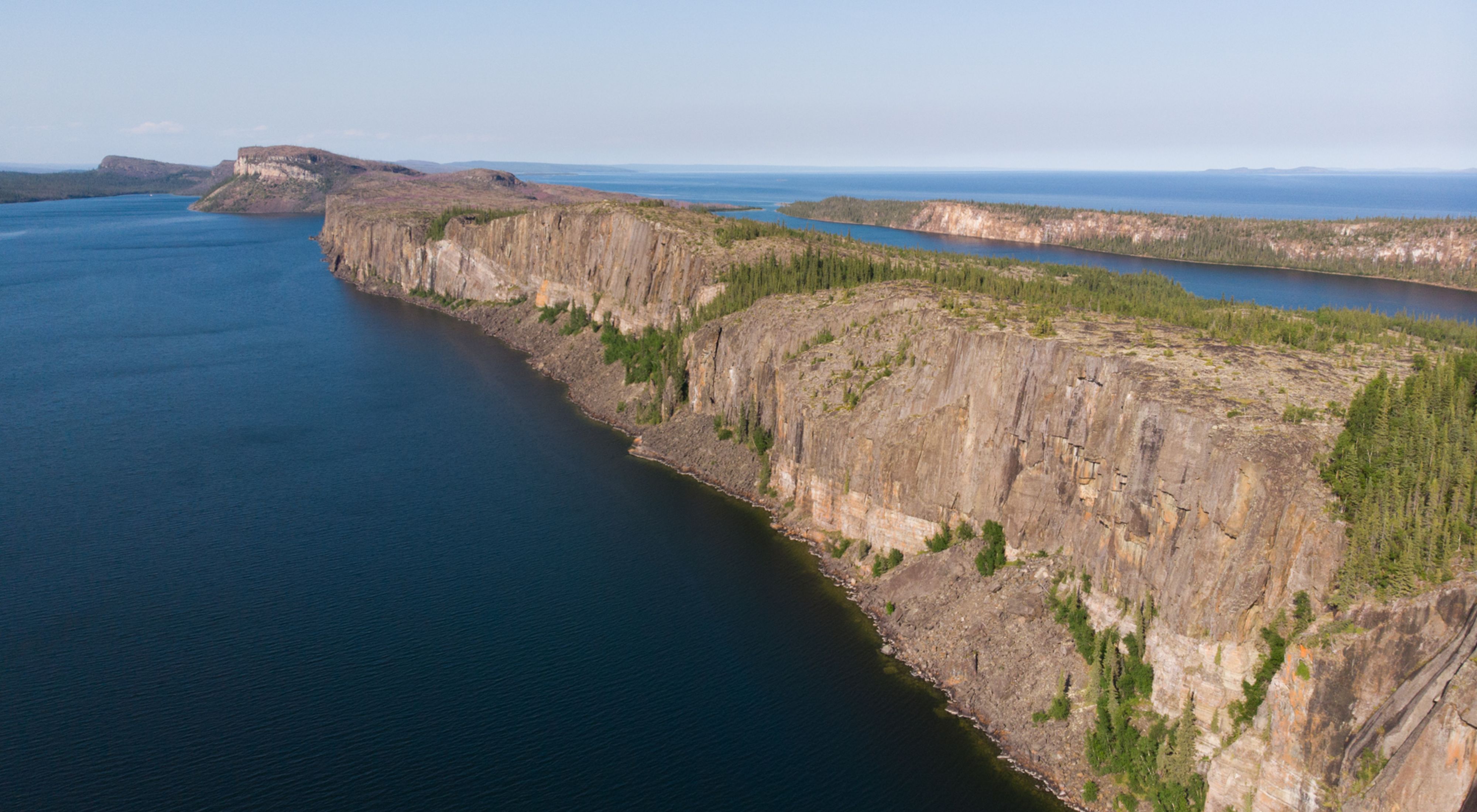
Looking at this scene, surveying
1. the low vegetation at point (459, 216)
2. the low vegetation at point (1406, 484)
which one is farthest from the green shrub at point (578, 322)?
the low vegetation at point (1406, 484)

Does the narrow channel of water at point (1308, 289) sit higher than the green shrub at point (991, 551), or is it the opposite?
the narrow channel of water at point (1308, 289)

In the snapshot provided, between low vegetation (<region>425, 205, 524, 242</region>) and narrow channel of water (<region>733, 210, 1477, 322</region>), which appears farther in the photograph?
low vegetation (<region>425, 205, 524, 242</region>)

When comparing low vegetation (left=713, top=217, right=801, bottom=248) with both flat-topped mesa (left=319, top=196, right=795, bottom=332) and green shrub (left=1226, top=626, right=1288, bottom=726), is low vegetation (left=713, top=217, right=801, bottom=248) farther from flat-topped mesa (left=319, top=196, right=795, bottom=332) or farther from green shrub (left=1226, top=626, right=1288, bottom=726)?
green shrub (left=1226, top=626, right=1288, bottom=726)

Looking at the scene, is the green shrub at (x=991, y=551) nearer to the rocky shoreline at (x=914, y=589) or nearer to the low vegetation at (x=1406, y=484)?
the rocky shoreline at (x=914, y=589)

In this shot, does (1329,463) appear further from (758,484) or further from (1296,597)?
(758,484)

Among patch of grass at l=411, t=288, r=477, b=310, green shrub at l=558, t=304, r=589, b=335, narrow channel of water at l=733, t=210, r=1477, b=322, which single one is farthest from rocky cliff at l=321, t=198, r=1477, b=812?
patch of grass at l=411, t=288, r=477, b=310

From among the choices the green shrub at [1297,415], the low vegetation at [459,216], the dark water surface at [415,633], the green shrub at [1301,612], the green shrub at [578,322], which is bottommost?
the dark water surface at [415,633]
